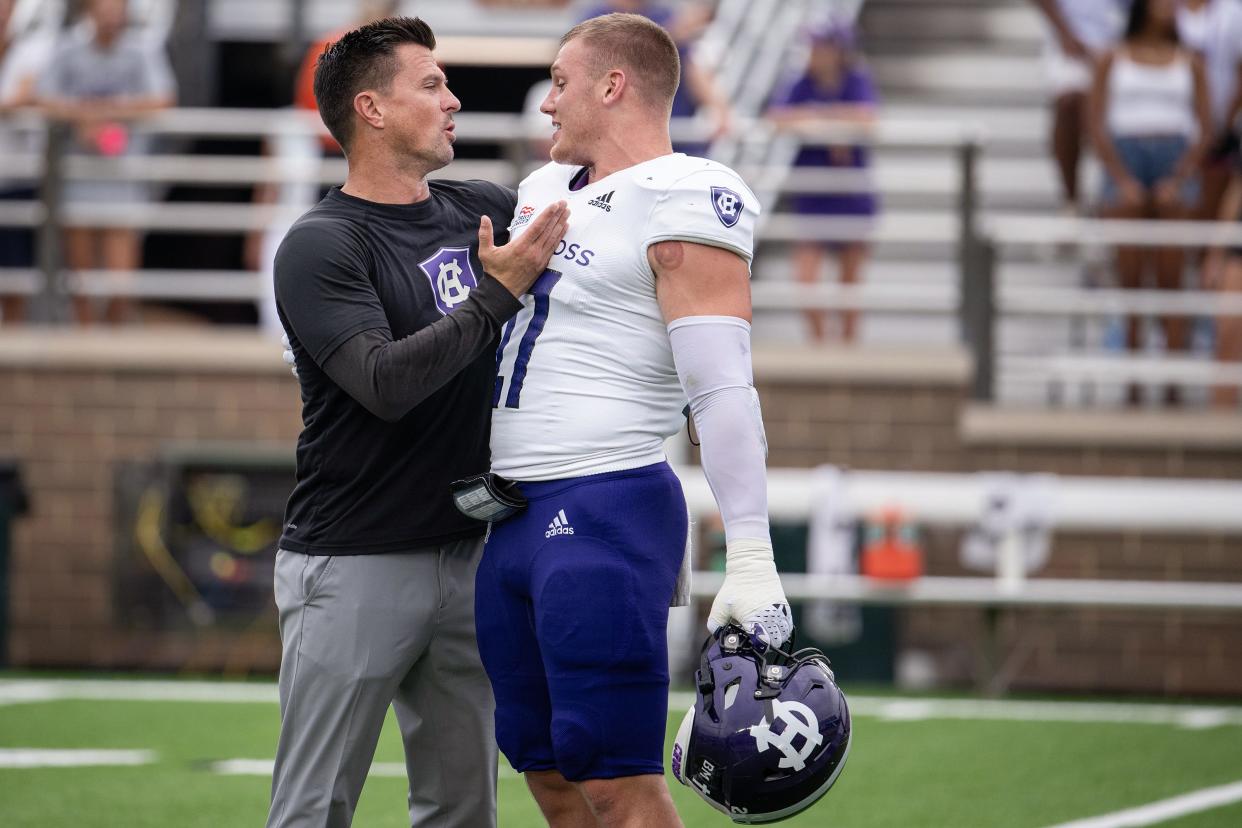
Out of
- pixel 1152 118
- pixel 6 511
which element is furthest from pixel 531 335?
pixel 1152 118

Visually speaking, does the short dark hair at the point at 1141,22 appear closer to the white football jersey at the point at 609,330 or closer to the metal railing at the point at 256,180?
the metal railing at the point at 256,180

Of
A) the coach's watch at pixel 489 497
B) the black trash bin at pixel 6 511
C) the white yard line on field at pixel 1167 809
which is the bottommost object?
the white yard line on field at pixel 1167 809

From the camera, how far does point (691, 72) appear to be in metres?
11.3

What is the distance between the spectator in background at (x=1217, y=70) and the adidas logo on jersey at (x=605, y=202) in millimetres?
7902

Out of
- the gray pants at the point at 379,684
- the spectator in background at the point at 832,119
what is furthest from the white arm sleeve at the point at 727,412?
the spectator in background at the point at 832,119

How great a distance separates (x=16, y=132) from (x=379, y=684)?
8.31 m

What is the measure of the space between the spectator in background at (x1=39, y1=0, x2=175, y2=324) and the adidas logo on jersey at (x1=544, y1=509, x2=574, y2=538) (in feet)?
26.0

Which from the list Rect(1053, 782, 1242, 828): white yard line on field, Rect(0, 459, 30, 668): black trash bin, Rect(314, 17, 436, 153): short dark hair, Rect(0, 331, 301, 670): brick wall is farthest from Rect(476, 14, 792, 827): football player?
Rect(0, 459, 30, 668): black trash bin

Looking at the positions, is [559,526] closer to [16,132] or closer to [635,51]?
[635,51]

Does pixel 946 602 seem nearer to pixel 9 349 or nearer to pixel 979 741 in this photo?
pixel 979 741

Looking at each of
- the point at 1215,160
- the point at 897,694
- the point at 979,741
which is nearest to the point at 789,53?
the point at 1215,160

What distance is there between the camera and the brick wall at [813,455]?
10680mm

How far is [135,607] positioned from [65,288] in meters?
2.04

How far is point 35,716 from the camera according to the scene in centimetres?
897
